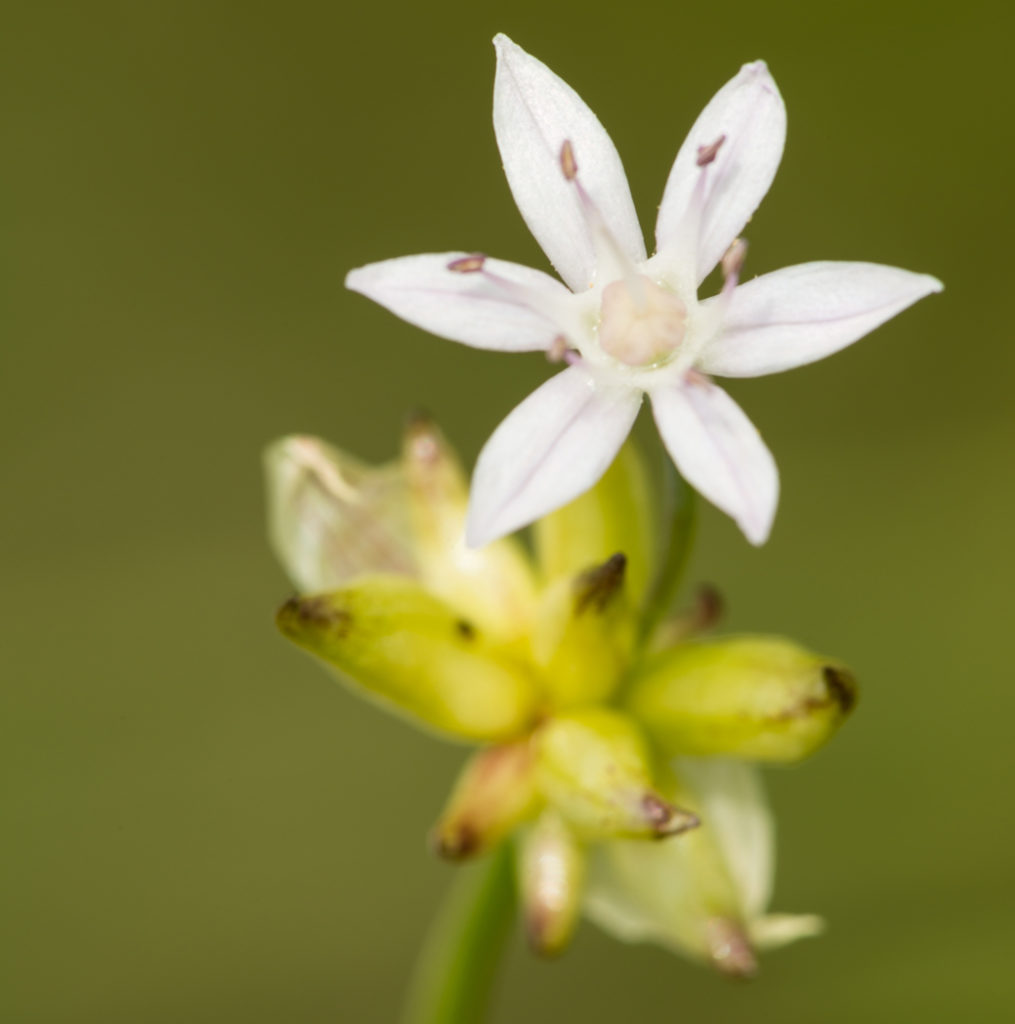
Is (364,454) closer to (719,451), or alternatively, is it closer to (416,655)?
(416,655)

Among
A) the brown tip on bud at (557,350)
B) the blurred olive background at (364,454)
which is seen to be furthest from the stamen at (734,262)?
the blurred olive background at (364,454)

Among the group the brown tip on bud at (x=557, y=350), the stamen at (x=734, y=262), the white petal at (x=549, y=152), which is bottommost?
the brown tip on bud at (x=557, y=350)

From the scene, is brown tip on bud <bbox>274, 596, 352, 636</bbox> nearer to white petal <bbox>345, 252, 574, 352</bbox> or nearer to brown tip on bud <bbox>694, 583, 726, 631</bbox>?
white petal <bbox>345, 252, 574, 352</bbox>

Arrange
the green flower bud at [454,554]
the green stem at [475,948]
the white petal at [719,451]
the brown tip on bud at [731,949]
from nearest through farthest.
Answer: the white petal at [719,451]
the brown tip on bud at [731,949]
the green stem at [475,948]
the green flower bud at [454,554]

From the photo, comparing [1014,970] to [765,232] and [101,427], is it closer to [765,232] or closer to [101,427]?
[765,232]

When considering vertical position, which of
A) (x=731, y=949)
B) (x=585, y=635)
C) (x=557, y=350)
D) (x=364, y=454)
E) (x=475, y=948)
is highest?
(x=364, y=454)

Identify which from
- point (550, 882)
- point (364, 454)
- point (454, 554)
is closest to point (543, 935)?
point (550, 882)

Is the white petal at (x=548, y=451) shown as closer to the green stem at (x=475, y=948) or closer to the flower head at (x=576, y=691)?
the flower head at (x=576, y=691)
